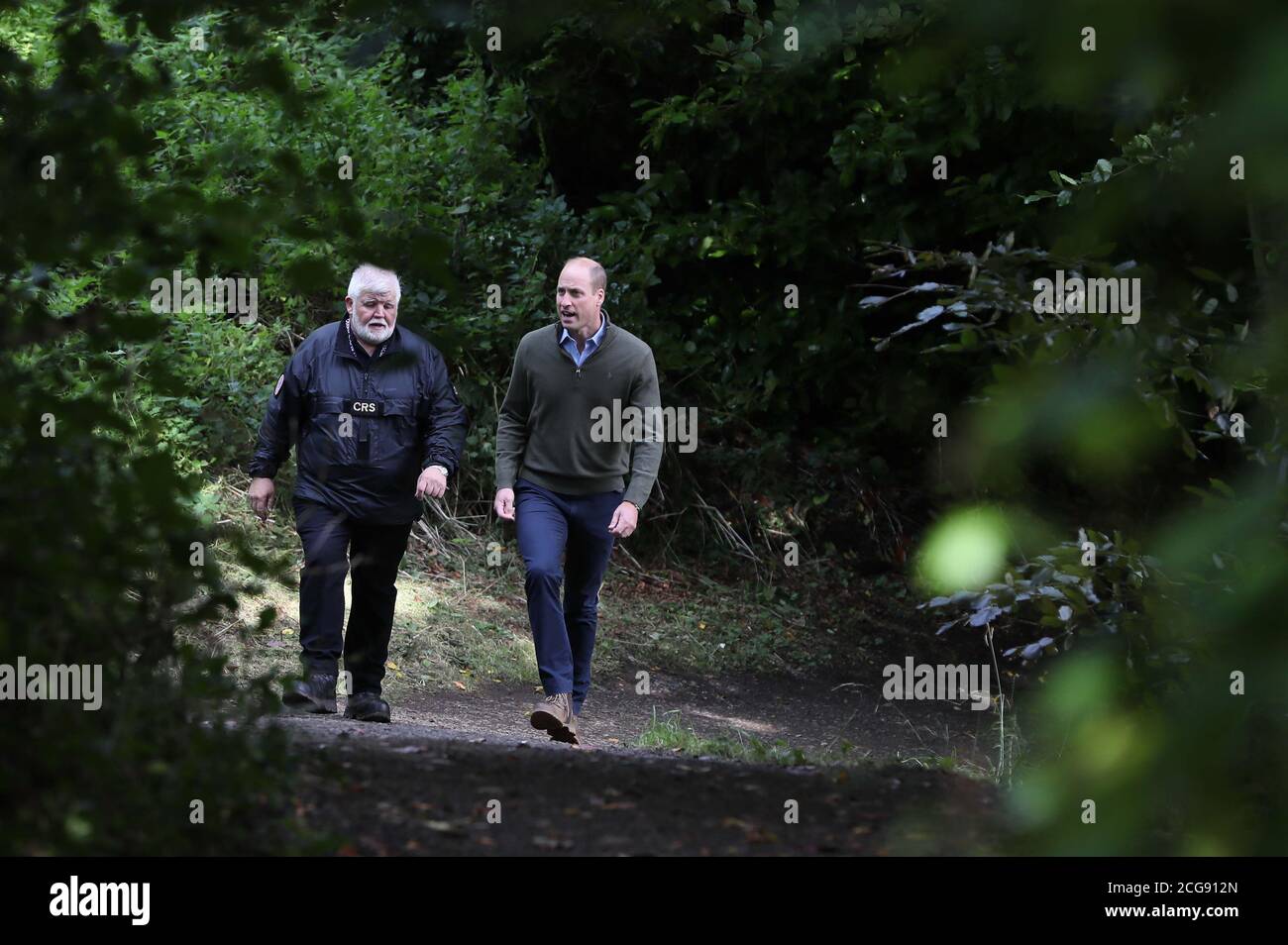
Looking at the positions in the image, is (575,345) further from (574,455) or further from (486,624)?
(486,624)

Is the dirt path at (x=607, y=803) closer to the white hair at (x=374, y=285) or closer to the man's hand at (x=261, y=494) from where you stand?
the man's hand at (x=261, y=494)

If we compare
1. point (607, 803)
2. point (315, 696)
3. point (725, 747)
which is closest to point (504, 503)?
point (315, 696)

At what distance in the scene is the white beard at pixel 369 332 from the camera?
21.9 feet

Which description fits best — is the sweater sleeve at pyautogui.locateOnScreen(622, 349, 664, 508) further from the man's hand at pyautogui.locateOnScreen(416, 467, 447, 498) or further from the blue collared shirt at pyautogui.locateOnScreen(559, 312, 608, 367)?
the man's hand at pyautogui.locateOnScreen(416, 467, 447, 498)

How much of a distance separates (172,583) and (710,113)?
883 centimetres

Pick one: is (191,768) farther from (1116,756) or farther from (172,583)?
(1116,756)

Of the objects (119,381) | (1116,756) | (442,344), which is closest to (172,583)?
(119,381)

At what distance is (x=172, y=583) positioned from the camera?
3.14 meters

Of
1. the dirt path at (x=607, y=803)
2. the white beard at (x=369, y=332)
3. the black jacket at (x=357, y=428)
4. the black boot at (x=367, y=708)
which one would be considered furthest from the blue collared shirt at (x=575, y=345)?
the dirt path at (x=607, y=803)

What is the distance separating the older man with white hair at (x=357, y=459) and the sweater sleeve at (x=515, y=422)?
0.23 metres

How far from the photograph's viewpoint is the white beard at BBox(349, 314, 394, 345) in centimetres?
668

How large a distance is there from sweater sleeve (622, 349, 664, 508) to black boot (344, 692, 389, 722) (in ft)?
4.88

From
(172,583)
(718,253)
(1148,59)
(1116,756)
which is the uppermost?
(718,253)

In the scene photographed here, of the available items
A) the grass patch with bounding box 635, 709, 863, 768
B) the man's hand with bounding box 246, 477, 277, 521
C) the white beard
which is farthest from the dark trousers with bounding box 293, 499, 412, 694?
the grass patch with bounding box 635, 709, 863, 768
